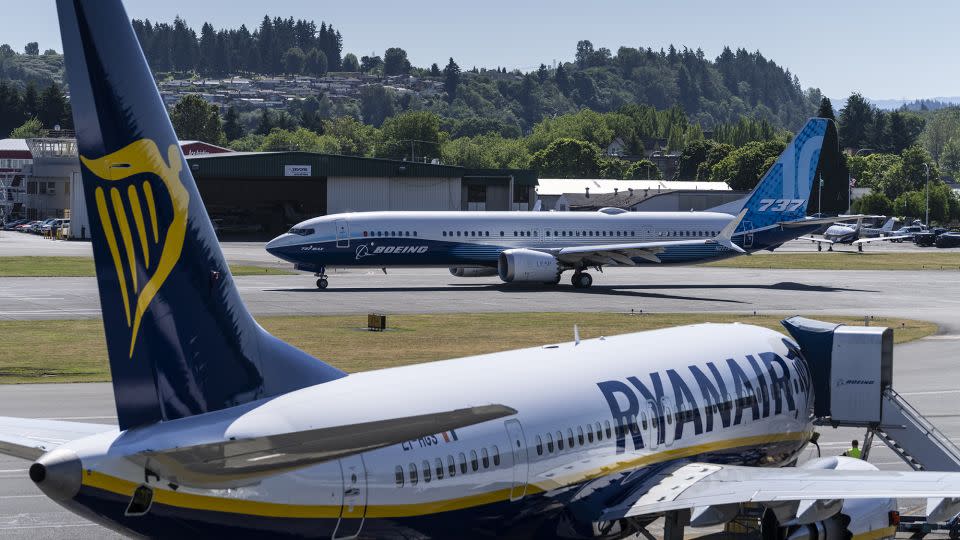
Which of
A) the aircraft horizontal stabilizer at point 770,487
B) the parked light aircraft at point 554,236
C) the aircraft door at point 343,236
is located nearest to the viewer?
the aircraft horizontal stabilizer at point 770,487

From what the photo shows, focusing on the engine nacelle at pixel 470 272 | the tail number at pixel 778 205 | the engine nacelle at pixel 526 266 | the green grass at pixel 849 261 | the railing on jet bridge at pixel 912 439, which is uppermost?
the tail number at pixel 778 205

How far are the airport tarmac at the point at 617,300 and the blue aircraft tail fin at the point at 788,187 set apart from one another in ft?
15.4

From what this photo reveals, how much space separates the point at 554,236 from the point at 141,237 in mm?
68392

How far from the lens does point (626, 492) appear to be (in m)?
21.3

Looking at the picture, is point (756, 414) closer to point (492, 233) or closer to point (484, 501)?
point (484, 501)

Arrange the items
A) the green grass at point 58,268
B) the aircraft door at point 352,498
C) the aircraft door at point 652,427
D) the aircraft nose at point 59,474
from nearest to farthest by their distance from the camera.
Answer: the aircraft nose at point 59,474, the aircraft door at point 352,498, the aircraft door at point 652,427, the green grass at point 58,268

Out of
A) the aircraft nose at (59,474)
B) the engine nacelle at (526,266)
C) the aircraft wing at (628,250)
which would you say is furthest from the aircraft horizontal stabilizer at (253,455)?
the aircraft wing at (628,250)

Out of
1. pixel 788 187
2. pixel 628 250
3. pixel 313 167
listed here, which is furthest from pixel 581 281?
pixel 313 167

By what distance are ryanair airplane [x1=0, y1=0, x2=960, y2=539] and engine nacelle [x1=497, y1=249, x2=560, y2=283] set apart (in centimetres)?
5706

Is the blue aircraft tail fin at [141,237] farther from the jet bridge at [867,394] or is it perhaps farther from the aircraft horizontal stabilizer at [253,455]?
the jet bridge at [867,394]

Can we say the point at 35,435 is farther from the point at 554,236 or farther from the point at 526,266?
the point at 554,236

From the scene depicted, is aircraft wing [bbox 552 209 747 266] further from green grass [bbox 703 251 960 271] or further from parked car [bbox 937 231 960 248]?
parked car [bbox 937 231 960 248]

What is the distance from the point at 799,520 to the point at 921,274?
285 ft

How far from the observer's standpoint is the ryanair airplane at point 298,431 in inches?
586
